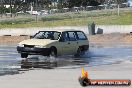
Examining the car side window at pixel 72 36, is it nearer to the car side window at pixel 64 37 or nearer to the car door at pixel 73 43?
the car door at pixel 73 43

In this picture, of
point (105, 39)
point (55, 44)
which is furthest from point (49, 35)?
point (105, 39)

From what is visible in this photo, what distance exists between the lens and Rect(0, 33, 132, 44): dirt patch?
3759cm

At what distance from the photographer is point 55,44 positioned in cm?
2267

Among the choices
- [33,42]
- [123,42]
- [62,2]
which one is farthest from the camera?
[62,2]

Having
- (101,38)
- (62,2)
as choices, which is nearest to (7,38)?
(101,38)

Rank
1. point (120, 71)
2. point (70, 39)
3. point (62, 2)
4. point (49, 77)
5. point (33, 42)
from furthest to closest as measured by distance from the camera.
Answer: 1. point (62, 2)
2. point (70, 39)
3. point (33, 42)
4. point (120, 71)
5. point (49, 77)

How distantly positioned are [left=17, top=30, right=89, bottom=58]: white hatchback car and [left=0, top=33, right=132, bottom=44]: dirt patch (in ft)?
41.9

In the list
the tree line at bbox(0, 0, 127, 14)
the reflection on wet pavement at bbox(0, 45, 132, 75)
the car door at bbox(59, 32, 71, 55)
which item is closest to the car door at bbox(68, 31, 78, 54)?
the car door at bbox(59, 32, 71, 55)

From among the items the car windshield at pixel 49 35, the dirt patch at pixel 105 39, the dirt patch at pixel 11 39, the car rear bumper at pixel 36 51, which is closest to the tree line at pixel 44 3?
the dirt patch at pixel 11 39

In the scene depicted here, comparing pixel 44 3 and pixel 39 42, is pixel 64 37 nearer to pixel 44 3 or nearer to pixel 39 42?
pixel 39 42

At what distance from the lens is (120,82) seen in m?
8.35

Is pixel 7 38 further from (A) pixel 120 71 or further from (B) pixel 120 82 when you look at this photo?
(B) pixel 120 82

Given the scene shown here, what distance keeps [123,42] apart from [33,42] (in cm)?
1582

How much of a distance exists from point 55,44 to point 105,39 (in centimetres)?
1619
